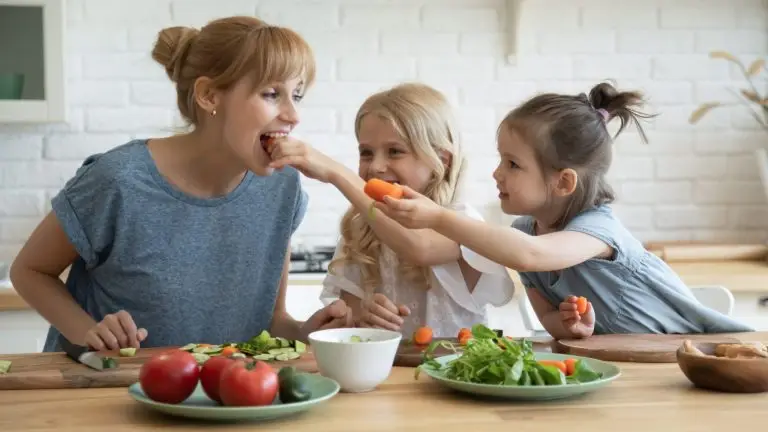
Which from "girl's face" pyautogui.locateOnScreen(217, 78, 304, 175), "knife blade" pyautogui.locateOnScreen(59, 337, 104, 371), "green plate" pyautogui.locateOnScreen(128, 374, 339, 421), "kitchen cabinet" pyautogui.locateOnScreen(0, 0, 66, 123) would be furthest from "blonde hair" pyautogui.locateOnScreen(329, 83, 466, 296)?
"kitchen cabinet" pyautogui.locateOnScreen(0, 0, 66, 123)

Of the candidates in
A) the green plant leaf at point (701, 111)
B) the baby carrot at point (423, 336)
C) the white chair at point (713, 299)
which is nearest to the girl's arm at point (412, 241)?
the baby carrot at point (423, 336)

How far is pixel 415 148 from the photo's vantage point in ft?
7.48

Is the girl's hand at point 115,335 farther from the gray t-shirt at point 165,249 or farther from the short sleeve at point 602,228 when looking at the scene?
the short sleeve at point 602,228

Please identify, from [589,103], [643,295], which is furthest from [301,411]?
[589,103]

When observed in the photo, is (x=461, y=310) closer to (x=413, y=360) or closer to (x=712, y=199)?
(x=413, y=360)

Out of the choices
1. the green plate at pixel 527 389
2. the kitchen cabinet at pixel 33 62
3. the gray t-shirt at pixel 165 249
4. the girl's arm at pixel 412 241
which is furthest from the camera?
the kitchen cabinet at pixel 33 62

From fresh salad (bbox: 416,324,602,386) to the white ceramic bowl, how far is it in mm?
90

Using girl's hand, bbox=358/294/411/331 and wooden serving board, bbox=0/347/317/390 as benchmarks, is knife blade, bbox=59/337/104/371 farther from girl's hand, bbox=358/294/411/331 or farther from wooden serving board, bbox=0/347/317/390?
girl's hand, bbox=358/294/411/331

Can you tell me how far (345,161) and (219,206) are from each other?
162 centimetres

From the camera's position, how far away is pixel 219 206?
210cm

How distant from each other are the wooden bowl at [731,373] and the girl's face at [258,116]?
0.94m

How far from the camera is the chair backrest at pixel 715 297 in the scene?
8.55 feet

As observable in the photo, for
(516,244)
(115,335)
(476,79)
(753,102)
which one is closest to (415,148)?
(516,244)

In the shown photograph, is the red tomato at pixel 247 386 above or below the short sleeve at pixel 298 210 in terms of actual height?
below
